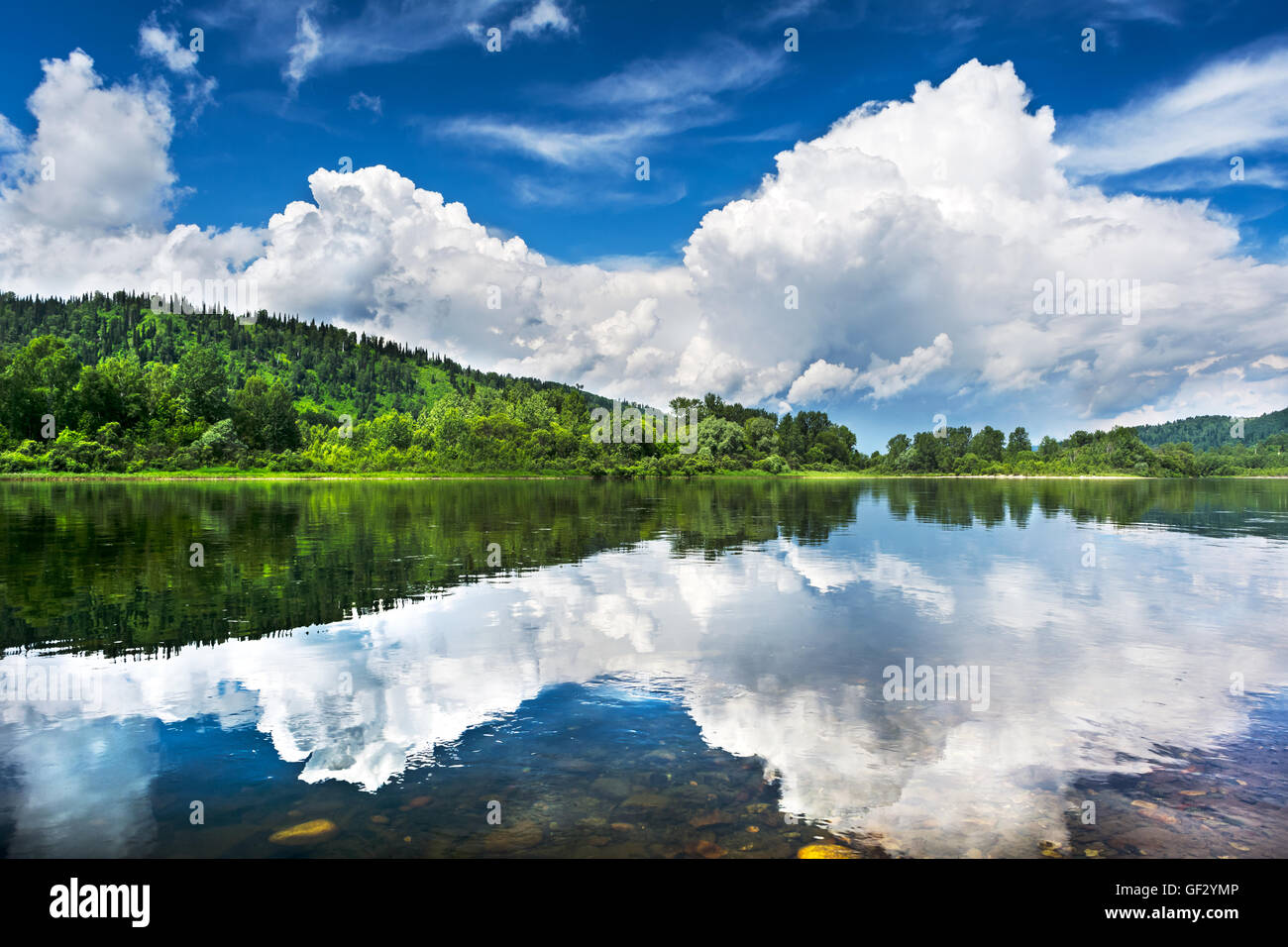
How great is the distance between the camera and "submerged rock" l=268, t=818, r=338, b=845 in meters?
8.07

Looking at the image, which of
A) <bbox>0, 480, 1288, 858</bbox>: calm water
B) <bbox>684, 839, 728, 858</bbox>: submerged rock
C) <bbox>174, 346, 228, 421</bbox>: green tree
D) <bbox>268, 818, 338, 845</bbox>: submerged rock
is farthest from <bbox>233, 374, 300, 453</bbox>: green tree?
<bbox>684, 839, 728, 858</bbox>: submerged rock

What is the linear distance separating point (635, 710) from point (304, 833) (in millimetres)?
5905

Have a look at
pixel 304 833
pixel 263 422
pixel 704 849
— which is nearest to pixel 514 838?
pixel 704 849

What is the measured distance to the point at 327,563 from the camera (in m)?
29.2

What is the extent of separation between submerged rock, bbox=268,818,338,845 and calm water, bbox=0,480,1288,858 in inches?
3.1

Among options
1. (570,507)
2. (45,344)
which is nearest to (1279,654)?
(570,507)

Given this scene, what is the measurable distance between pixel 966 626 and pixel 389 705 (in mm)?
14939

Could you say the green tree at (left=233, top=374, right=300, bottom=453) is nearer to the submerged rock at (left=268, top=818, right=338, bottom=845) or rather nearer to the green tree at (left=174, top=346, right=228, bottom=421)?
the green tree at (left=174, top=346, right=228, bottom=421)

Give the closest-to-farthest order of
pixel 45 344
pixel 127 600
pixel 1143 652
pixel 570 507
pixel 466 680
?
pixel 466 680 < pixel 1143 652 < pixel 127 600 < pixel 570 507 < pixel 45 344

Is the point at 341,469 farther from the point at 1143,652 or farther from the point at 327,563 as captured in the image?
the point at 1143,652

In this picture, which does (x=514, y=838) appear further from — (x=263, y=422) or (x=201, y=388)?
(x=263, y=422)

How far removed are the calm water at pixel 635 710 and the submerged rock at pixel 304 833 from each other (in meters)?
0.08

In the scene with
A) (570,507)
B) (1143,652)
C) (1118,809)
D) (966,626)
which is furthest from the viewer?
(570,507)

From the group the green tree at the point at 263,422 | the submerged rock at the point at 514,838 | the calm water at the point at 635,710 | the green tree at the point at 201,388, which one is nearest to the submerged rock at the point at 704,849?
the calm water at the point at 635,710
